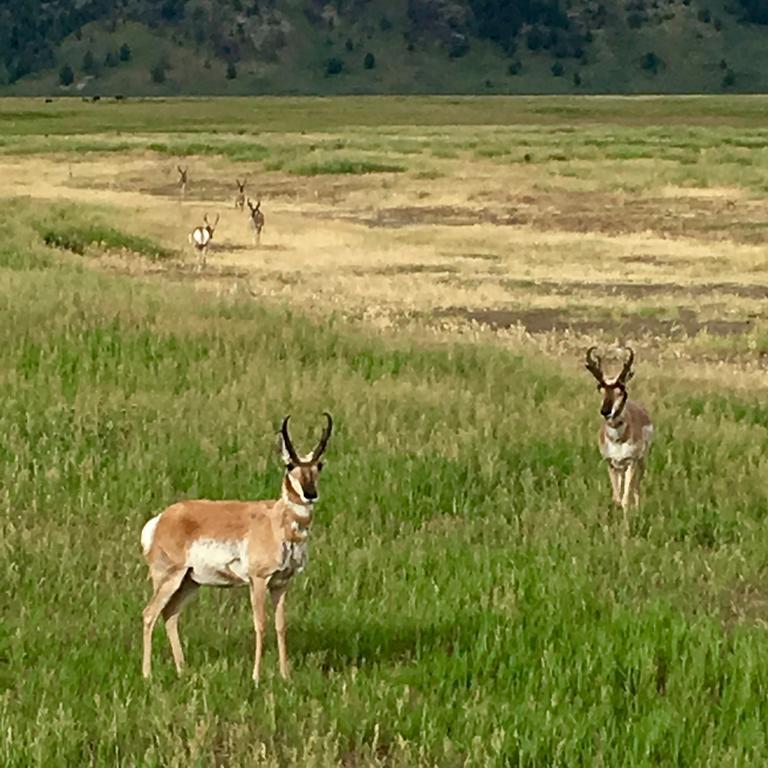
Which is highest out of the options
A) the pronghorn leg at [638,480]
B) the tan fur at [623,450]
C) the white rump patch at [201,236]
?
the tan fur at [623,450]

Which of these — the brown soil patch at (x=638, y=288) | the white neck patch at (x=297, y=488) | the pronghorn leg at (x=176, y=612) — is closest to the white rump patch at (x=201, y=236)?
the brown soil patch at (x=638, y=288)

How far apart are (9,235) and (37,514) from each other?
21.9 meters

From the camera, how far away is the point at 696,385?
17609mm

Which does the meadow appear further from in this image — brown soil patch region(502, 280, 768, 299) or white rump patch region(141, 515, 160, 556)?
white rump patch region(141, 515, 160, 556)

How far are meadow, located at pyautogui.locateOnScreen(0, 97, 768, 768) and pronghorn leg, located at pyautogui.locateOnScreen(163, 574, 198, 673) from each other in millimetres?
110

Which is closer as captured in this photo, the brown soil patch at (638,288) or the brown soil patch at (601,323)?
the brown soil patch at (601,323)

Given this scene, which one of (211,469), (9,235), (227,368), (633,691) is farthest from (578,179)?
(633,691)

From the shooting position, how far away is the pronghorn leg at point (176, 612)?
7.20 metres

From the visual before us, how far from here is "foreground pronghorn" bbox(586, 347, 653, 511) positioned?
448 inches

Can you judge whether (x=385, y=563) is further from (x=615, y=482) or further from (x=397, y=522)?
(x=615, y=482)

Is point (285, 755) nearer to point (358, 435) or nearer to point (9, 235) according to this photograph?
point (358, 435)

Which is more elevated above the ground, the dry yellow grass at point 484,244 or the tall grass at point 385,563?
the tall grass at point 385,563

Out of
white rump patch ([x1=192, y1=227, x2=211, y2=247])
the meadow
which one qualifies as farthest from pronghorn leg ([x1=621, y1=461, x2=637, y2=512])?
white rump patch ([x1=192, y1=227, x2=211, y2=247])

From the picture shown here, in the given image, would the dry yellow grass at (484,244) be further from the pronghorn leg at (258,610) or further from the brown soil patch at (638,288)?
the pronghorn leg at (258,610)
